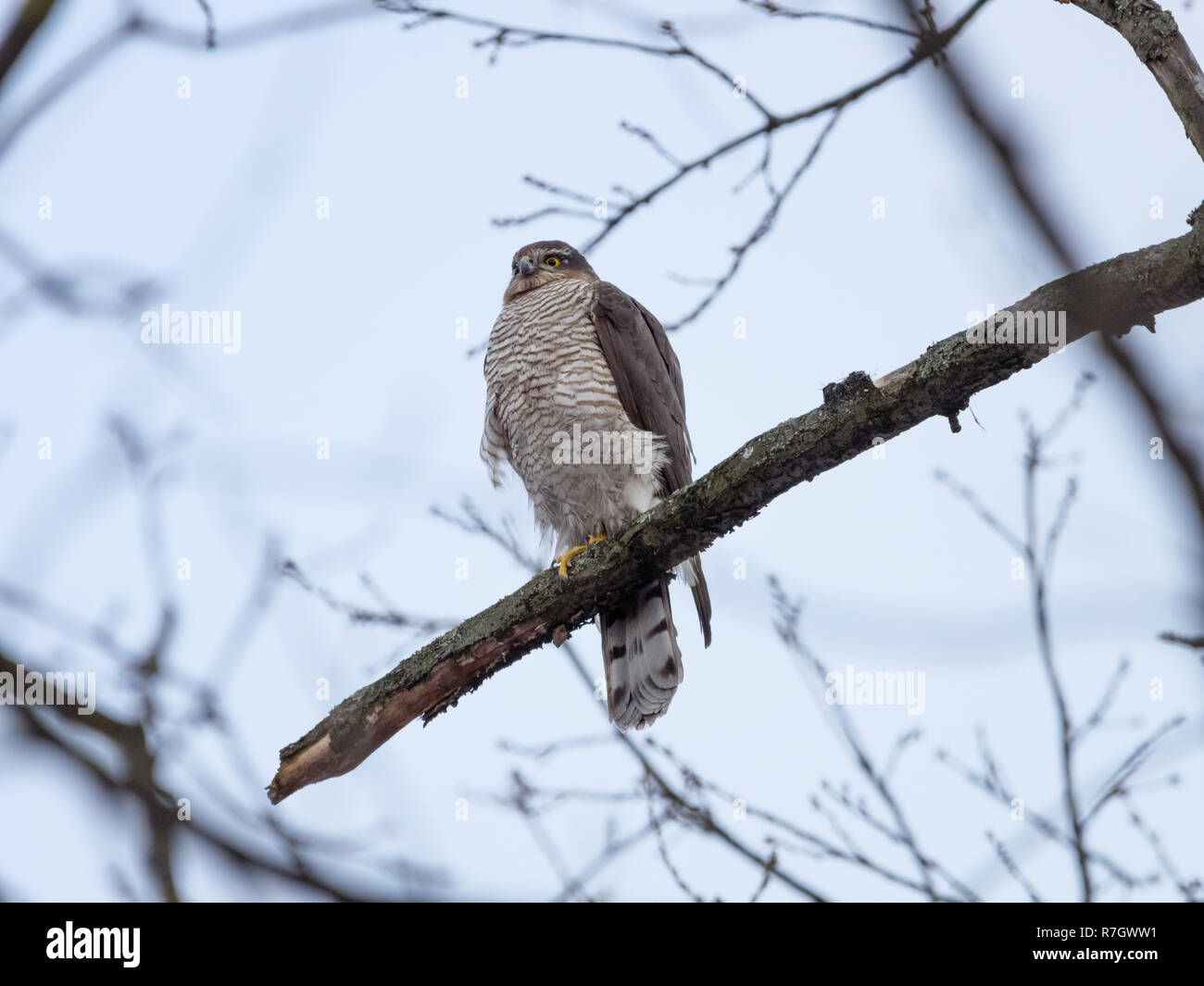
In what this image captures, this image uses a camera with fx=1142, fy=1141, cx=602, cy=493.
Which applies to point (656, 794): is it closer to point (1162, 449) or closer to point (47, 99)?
point (47, 99)

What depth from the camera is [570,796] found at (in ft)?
16.6

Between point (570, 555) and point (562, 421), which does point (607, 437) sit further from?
point (570, 555)

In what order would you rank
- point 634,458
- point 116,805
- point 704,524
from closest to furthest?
point 116,805 → point 704,524 → point 634,458

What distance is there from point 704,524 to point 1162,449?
10.3 feet

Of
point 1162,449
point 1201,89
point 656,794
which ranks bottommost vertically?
point 1162,449

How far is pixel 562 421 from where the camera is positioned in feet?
18.9

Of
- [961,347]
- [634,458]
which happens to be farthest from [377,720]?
[961,347]

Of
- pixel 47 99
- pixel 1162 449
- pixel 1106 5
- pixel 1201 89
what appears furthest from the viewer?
pixel 1106 5

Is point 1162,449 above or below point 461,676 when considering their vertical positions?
below

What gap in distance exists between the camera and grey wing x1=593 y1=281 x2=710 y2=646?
5.70 metres

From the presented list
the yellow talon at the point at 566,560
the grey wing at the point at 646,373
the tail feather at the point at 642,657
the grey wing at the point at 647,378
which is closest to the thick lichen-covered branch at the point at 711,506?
the yellow talon at the point at 566,560

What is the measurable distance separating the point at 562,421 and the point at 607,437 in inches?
10.3

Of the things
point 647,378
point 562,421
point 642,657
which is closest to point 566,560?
point 642,657

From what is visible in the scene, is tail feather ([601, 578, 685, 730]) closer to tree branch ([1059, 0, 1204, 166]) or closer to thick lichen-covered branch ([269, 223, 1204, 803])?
thick lichen-covered branch ([269, 223, 1204, 803])
